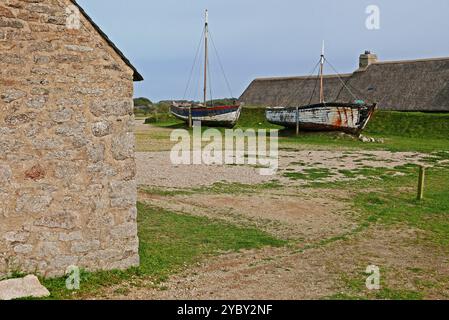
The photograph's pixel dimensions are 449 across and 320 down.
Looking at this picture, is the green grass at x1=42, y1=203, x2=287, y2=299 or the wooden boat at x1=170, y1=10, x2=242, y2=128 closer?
the green grass at x1=42, y1=203, x2=287, y2=299

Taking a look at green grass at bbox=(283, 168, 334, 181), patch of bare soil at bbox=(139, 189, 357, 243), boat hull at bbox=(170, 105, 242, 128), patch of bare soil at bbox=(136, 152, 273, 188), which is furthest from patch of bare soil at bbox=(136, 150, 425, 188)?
boat hull at bbox=(170, 105, 242, 128)

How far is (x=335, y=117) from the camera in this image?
99.5ft

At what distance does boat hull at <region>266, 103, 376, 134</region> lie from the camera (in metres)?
30.0

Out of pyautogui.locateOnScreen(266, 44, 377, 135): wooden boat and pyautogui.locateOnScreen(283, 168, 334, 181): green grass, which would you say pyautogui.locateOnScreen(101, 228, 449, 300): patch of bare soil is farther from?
pyautogui.locateOnScreen(266, 44, 377, 135): wooden boat

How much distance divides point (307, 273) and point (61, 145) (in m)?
3.80

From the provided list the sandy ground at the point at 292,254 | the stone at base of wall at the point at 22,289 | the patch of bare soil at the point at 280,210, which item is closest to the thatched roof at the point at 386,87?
the sandy ground at the point at 292,254

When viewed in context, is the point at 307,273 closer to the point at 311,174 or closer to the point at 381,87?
the point at 311,174

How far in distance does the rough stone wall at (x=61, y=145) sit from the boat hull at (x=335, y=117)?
24.7 meters

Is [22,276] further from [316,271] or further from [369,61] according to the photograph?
[369,61]

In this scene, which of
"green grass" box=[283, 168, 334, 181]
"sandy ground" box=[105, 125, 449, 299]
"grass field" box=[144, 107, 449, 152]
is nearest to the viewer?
"sandy ground" box=[105, 125, 449, 299]

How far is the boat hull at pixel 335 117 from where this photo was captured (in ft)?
98.6

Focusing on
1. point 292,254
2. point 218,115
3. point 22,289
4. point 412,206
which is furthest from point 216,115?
point 22,289

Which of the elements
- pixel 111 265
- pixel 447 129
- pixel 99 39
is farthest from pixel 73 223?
pixel 447 129

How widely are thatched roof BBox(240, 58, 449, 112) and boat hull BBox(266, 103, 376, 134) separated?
1010 centimetres
